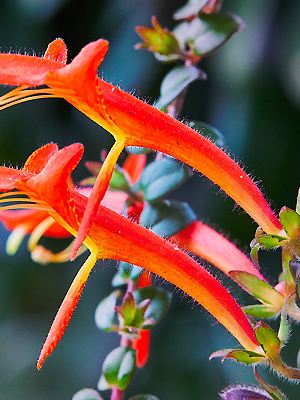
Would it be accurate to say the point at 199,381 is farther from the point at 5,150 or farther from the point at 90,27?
the point at 90,27

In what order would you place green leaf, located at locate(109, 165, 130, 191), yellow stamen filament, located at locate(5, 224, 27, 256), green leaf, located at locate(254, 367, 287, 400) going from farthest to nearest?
yellow stamen filament, located at locate(5, 224, 27, 256)
green leaf, located at locate(109, 165, 130, 191)
green leaf, located at locate(254, 367, 287, 400)

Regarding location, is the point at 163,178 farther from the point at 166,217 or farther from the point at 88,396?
the point at 88,396

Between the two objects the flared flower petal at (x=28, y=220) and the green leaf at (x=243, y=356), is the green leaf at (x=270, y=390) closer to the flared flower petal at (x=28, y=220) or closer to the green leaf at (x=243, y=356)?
the green leaf at (x=243, y=356)

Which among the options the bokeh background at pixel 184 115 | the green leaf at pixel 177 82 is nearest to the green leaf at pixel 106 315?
the green leaf at pixel 177 82

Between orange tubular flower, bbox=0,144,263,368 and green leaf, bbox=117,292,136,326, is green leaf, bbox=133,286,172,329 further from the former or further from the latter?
orange tubular flower, bbox=0,144,263,368

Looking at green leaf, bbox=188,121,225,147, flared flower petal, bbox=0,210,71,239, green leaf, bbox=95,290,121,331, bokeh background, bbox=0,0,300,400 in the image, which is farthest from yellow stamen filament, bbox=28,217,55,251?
bokeh background, bbox=0,0,300,400

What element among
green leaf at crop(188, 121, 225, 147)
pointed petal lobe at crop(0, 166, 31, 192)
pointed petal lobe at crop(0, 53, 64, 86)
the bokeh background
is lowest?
the bokeh background
